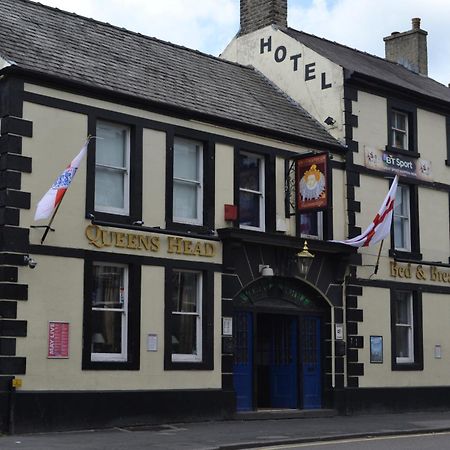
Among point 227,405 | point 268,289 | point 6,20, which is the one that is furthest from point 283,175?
point 6,20

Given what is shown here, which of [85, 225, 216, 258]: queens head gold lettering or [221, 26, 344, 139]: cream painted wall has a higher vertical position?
[221, 26, 344, 139]: cream painted wall

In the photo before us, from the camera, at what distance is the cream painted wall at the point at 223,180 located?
67.1 feet

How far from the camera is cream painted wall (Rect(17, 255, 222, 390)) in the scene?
663 inches

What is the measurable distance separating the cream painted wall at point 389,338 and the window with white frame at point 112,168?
746 cm

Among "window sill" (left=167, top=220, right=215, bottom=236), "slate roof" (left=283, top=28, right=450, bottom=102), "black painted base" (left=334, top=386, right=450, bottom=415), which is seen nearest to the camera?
"window sill" (left=167, top=220, right=215, bottom=236)

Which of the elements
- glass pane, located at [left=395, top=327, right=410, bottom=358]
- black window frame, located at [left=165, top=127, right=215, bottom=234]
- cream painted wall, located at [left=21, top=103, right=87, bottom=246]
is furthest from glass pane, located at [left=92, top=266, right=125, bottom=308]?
glass pane, located at [left=395, top=327, right=410, bottom=358]

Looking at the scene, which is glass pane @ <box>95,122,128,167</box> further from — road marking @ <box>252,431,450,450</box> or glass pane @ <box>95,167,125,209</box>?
road marking @ <box>252,431,450,450</box>

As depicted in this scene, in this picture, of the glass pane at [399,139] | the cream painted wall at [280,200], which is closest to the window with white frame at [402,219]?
the glass pane at [399,139]

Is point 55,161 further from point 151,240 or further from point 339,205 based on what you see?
point 339,205

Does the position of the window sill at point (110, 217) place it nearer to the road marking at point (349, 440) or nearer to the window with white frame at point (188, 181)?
the window with white frame at point (188, 181)

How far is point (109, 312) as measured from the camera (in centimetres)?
1841

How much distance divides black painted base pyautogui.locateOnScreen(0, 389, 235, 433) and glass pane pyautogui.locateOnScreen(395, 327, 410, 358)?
6.25 m

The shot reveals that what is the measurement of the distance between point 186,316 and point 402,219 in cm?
810

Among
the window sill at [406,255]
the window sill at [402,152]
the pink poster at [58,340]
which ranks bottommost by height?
the pink poster at [58,340]
